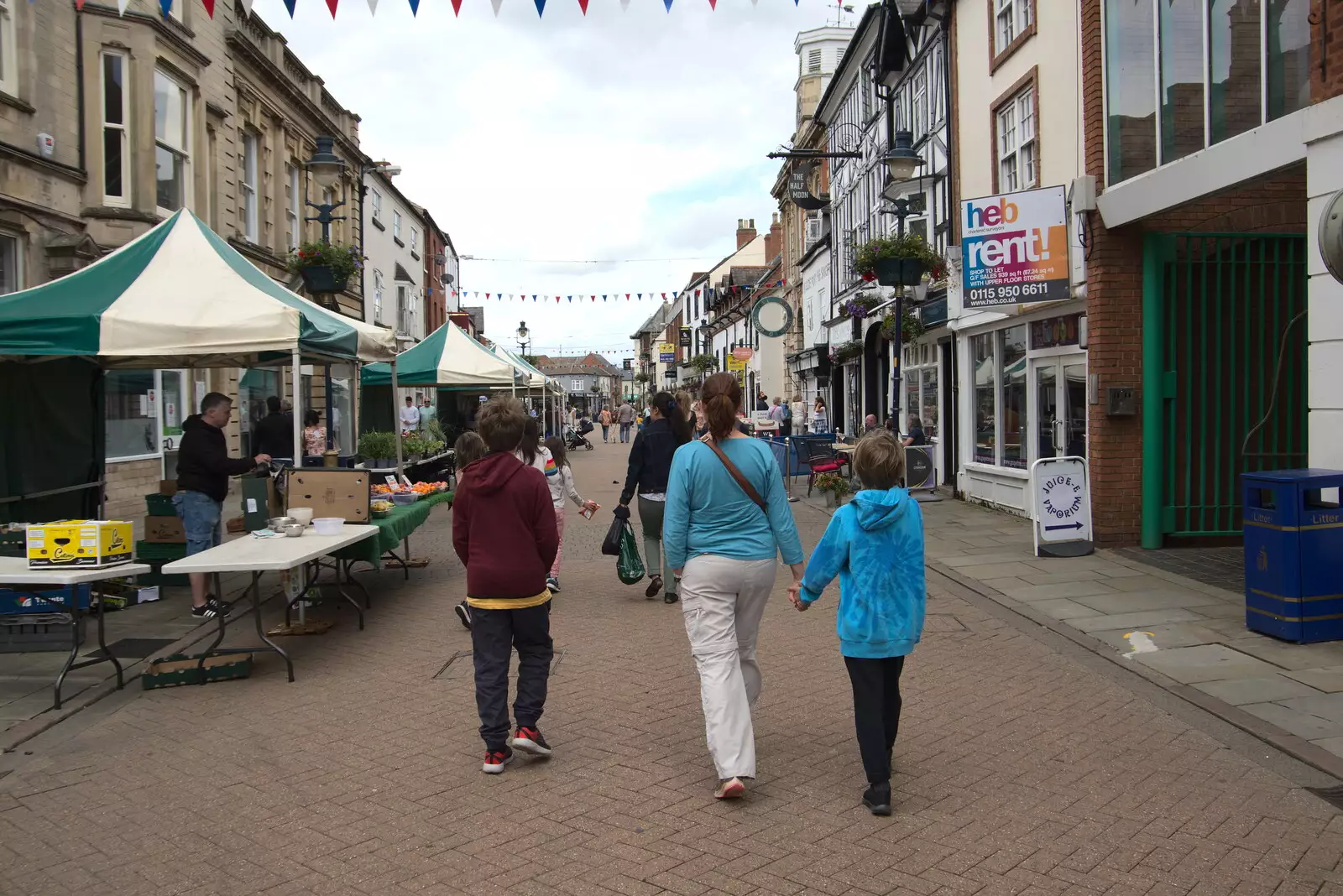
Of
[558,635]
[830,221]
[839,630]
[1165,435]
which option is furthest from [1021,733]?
[830,221]

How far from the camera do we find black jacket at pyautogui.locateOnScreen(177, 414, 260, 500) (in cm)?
809

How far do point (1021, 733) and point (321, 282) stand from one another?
1061cm

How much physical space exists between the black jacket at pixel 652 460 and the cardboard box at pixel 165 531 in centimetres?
433

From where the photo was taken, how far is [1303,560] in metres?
6.62

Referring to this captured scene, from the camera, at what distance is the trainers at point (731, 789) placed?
4191 mm

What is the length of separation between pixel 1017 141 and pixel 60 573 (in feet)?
41.4

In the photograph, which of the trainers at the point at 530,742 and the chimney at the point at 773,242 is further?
the chimney at the point at 773,242

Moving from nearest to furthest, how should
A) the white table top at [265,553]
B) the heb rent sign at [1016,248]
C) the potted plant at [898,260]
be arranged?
the white table top at [265,553] < the heb rent sign at [1016,248] < the potted plant at [898,260]

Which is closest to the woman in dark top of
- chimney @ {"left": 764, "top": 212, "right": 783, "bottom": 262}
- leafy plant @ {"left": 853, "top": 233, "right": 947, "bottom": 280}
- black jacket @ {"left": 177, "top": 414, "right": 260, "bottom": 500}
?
black jacket @ {"left": 177, "top": 414, "right": 260, "bottom": 500}

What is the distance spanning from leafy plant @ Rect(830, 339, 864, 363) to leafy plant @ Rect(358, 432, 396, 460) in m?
10.3

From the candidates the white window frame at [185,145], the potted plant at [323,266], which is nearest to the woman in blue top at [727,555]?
the potted plant at [323,266]

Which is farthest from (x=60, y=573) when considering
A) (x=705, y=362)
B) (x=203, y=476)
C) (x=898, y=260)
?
(x=705, y=362)

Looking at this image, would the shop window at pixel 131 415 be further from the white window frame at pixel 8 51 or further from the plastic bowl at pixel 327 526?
the plastic bowl at pixel 327 526

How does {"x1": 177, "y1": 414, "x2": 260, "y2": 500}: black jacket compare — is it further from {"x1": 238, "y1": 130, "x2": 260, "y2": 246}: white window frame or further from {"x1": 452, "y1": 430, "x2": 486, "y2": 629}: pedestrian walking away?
{"x1": 238, "y1": 130, "x2": 260, "y2": 246}: white window frame
